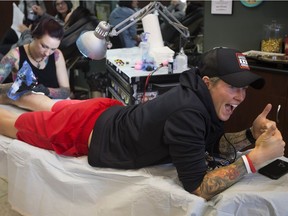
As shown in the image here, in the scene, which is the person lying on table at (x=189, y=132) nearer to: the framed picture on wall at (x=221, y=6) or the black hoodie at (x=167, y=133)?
the black hoodie at (x=167, y=133)

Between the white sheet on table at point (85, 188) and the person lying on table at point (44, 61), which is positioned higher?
the person lying on table at point (44, 61)

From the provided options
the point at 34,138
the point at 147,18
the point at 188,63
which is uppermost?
the point at 147,18

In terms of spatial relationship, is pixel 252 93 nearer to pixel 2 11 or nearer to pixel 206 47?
pixel 206 47

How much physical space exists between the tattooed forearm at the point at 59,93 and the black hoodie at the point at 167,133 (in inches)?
37.8

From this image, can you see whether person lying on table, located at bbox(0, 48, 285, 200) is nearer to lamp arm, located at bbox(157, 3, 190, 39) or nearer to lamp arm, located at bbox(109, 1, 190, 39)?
lamp arm, located at bbox(109, 1, 190, 39)

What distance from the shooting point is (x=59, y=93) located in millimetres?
2291

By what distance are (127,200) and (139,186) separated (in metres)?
0.07

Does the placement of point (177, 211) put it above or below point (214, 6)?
below

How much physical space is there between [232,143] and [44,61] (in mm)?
1493

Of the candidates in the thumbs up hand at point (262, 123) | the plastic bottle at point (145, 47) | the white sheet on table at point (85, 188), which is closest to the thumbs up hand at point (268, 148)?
the thumbs up hand at point (262, 123)

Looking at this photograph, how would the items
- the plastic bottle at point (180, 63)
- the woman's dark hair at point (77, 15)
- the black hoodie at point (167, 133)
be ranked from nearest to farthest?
the black hoodie at point (167, 133) → the plastic bottle at point (180, 63) → the woman's dark hair at point (77, 15)

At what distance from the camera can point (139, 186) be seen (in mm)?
1236

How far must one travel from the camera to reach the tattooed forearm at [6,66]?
6.98 ft

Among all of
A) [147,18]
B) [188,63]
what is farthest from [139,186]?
[147,18]
